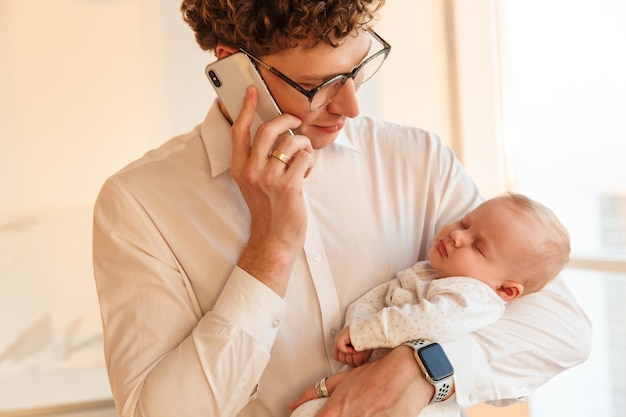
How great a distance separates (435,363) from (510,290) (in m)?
0.31

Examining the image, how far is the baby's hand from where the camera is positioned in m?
1.38

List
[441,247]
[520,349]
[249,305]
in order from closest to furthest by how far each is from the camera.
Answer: [249,305], [520,349], [441,247]

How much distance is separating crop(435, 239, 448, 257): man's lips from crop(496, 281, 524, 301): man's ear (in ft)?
0.48

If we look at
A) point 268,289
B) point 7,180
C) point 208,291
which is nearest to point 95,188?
point 7,180

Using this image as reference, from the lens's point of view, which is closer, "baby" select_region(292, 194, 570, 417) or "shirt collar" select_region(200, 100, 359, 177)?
"baby" select_region(292, 194, 570, 417)

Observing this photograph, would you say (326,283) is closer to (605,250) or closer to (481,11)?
(605,250)

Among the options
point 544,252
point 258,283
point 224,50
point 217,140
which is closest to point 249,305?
point 258,283

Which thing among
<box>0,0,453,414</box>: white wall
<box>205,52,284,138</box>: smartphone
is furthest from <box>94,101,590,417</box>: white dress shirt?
<box>0,0,453,414</box>: white wall

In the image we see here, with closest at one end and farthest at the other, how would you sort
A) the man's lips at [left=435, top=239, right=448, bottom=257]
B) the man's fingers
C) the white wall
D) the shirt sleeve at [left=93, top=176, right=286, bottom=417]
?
1. the shirt sleeve at [left=93, top=176, right=286, bottom=417]
2. the man's fingers
3. the man's lips at [left=435, top=239, right=448, bottom=257]
4. the white wall

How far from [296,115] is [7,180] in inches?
61.8

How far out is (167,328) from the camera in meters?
1.33

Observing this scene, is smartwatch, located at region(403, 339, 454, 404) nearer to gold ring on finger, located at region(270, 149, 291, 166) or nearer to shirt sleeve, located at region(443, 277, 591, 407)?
shirt sleeve, located at region(443, 277, 591, 407)

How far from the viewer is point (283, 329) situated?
1466 millimetres

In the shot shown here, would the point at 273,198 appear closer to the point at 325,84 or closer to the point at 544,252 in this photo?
the point at 325,84
